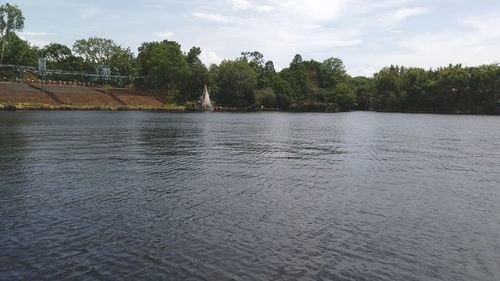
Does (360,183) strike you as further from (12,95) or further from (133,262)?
(12,95)

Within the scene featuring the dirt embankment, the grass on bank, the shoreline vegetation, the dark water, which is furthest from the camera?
the shoreline vegetation

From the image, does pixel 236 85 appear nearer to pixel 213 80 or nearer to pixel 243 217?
pixel 213 80

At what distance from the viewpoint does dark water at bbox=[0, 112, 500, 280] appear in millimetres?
13398

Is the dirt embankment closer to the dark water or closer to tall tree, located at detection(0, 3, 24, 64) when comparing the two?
tall tree, located at detection(0, 3, 24, 64)

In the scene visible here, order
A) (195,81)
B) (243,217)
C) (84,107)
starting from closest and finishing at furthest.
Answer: (243,217) → (84,107) → (195,81)

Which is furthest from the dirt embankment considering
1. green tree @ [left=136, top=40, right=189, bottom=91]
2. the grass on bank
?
green tree @ [left=136, top=40, right=189, bottom=91]

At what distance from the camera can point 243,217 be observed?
19.0 meters

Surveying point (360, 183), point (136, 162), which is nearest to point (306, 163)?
point (360, 183)

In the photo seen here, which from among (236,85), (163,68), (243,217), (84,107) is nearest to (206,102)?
(236,85)

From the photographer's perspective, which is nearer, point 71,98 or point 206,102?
point 71,98

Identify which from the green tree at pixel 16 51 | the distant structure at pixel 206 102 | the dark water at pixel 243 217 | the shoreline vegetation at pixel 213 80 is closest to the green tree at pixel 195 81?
the shoreline vegetation at pixel 213 80

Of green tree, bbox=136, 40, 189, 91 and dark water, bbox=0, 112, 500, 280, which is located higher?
green tree, bbox=136, 40, 189, 91

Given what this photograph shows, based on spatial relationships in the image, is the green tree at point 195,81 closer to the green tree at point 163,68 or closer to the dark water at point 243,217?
the green tree at point 163,68

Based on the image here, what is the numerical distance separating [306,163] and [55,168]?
→ 19.9 meters
